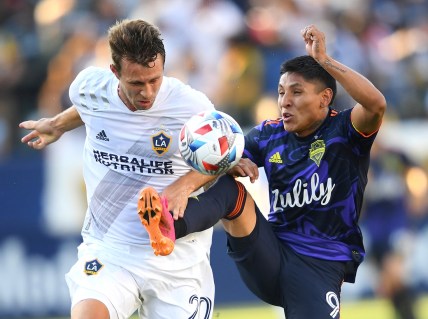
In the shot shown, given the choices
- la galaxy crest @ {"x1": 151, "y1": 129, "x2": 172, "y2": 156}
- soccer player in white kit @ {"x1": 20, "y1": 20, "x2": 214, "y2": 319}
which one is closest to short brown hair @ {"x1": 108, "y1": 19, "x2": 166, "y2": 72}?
soccer player in white kit @ {"x1": 20, "y1": 20, "x2": 214, "y2": 319}

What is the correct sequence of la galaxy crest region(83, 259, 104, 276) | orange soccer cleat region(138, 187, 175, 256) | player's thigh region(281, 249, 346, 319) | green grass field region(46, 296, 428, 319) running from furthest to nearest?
1. green grass field region(46, 296, 428, 319)
2. player's thigh region(281, 249, 346, 319)
3. la galaxy crest region(83, 259, 104, 276)
4. orange soccer cleat region(138, 187, 175, 256)

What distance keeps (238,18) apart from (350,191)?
770 cm

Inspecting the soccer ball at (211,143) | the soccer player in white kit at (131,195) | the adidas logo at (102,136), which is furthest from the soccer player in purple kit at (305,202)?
the adidas logo at (102,136)

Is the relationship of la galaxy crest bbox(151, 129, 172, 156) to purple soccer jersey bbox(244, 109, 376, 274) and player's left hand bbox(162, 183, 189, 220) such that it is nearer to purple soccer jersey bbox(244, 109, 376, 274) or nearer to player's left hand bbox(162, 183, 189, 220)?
player's left hand bbox(162, 183, 189, 220)

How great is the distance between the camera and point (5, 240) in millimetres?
12344

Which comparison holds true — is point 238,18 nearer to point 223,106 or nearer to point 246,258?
point 223,106

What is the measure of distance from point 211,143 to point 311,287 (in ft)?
4.47

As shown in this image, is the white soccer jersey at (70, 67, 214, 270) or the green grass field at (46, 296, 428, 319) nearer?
the white soccer jersey at (70, 67, 214, 270)

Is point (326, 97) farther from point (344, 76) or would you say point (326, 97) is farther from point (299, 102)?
point (344, 76)

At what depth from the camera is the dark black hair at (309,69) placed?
273 inches

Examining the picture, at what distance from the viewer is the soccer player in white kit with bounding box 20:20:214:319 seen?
265 inches

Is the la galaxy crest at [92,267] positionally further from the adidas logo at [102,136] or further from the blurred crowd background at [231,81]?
the blurred crowd background at [231,81]

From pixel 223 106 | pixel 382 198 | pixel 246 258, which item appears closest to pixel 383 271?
pixel 382 198

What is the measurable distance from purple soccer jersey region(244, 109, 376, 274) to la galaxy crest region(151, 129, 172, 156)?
0.68 meters
